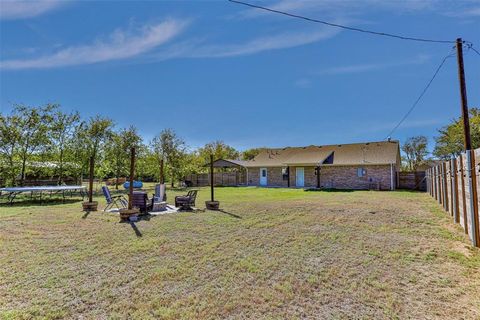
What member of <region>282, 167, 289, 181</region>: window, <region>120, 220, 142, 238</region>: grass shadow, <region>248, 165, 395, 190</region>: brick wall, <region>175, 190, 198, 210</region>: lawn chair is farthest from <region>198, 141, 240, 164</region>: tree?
<region>120, 220, 142, 238</region>: grass shadow

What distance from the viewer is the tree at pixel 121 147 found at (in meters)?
24.1

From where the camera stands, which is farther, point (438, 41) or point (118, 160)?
point (118, 160)

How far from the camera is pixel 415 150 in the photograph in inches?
1437

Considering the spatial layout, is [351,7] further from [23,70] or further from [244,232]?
[23,70]

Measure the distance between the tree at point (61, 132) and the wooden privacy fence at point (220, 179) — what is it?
1139 centimetres

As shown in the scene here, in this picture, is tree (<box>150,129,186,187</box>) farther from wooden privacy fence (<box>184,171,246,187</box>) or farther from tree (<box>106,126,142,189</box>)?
tree (<box>106,126,142,189</box>)

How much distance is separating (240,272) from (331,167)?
839 inches

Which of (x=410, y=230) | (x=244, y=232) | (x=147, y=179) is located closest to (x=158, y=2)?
(x=244, y=232)

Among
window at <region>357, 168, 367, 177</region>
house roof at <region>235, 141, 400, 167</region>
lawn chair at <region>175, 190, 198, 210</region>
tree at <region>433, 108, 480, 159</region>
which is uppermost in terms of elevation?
tree at <region>433, 108, 480, 159</region>

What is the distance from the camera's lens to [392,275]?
3.79 meters

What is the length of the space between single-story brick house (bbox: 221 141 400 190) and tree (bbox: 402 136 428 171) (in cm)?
1492

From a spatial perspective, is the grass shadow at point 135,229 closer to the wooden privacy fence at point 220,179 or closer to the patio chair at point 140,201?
the patio chair at point 140,201

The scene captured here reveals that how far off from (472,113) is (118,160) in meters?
30.6

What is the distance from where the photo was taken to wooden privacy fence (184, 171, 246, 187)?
2888 cm
